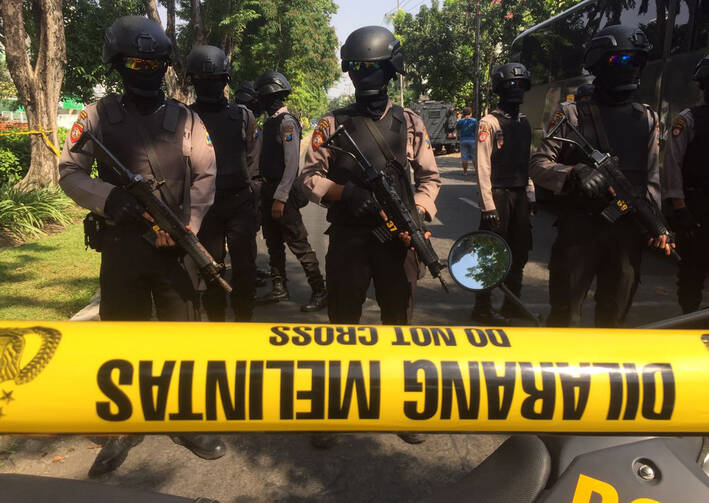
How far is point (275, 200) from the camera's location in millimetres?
4566

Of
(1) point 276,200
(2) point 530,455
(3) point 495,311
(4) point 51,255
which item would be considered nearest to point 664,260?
(3) point 495,311

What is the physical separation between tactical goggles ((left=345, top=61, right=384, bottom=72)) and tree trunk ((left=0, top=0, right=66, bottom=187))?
25.8 ft

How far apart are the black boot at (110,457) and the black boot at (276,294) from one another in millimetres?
2501

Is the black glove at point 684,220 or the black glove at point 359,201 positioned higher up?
the black glove at point 359,201

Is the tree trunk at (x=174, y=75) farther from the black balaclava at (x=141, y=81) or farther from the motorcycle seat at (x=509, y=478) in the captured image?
the motorcycle seat at (x=509, y=478)

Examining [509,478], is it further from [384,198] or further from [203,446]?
[203,446]

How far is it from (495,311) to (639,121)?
2107 mm

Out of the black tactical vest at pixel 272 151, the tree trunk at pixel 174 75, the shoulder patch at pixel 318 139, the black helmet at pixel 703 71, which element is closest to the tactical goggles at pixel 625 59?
the black helmet at pixel 703 71

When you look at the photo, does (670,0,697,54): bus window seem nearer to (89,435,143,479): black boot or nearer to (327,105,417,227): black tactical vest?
(327,105,417,227): black tactical vest

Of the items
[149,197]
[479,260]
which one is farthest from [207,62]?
[479,260]

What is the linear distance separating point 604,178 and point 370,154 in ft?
4.31

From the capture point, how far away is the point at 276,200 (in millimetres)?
4555

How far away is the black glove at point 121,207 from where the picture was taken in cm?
237

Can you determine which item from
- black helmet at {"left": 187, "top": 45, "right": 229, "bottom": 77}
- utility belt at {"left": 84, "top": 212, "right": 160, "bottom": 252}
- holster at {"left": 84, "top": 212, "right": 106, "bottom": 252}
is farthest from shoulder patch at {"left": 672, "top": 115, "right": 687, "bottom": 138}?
holster at {"left": 84, "top": 212, "right": 106, "bottom": 252}
